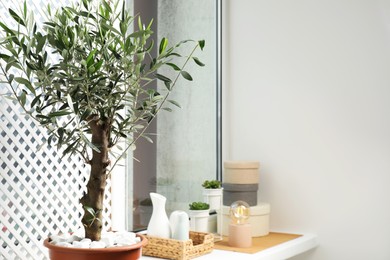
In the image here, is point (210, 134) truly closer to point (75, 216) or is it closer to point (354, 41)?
point (354, 41)

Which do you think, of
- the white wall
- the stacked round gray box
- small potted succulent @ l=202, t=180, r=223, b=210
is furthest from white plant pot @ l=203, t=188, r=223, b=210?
the white wall

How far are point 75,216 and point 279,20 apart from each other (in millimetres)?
1458

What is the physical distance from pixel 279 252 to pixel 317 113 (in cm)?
74

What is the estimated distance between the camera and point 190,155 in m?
2.86

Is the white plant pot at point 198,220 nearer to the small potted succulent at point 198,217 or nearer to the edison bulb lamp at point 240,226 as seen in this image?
the small potted succulent at point 198,217

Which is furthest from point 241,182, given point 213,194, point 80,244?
point 80,244

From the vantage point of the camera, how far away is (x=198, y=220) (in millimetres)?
2521

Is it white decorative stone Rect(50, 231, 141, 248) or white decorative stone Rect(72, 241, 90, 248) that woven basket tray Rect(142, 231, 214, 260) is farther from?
white decorative stone Rect(72, 241, 90, 248)

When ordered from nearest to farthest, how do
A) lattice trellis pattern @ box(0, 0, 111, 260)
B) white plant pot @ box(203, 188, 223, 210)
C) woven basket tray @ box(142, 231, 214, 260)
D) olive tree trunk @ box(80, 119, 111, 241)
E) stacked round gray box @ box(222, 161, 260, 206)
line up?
olive tree trunk @ box(80, 119, 111, 241) → lattice trellis pattern @ box(0, 0, 111, 260) → woven basket tray @ box(142, 231, 214, 260) → white plant pot @ box(203, 188, 223, 210) → stacked round gray box @ box(222, 161, 260, 206)

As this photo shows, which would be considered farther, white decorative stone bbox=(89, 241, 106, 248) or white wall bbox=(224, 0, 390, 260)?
white wall bbox=(224, 0, 390, 260)

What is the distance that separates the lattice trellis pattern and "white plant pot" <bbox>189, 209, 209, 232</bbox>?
23.8 inches

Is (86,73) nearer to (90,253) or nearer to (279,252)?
(90,253)

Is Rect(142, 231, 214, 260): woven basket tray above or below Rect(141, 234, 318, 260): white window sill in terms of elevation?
above

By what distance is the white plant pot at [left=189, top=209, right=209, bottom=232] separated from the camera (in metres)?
2.52
